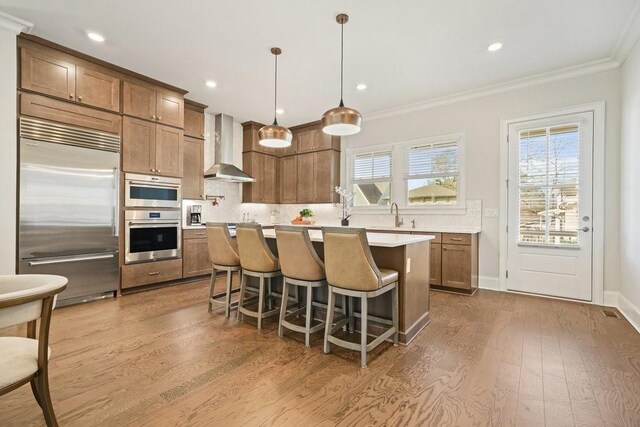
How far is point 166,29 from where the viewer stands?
3.09 metres

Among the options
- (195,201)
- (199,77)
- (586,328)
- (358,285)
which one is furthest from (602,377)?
(195,201)

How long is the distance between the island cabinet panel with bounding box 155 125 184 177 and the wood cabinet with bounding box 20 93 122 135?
539mm

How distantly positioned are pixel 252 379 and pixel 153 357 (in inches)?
34.4

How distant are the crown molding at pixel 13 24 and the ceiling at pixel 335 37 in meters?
0.10

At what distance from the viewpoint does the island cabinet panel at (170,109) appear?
4.35 meters

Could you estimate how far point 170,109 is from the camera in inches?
177

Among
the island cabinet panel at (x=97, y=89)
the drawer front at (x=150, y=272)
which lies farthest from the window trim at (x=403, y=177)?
the island cabinet panel at (x=97, y=89)

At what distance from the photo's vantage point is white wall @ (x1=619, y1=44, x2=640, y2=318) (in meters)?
3.00

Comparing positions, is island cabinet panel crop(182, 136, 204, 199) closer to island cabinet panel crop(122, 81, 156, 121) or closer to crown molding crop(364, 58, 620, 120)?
island cabinet panel crop(122, 81, 156, 121)

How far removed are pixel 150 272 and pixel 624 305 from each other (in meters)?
5.78

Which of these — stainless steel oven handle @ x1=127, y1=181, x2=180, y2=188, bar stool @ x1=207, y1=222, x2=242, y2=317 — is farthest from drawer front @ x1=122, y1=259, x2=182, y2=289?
bar stool @ x1=207, y1=222, x2=242, y2=317

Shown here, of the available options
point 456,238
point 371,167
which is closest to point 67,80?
point 371,167

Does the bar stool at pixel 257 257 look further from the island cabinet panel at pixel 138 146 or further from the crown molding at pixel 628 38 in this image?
the crown molding at pixel 628 38

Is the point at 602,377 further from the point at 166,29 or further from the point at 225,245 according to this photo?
the point at 166,29
